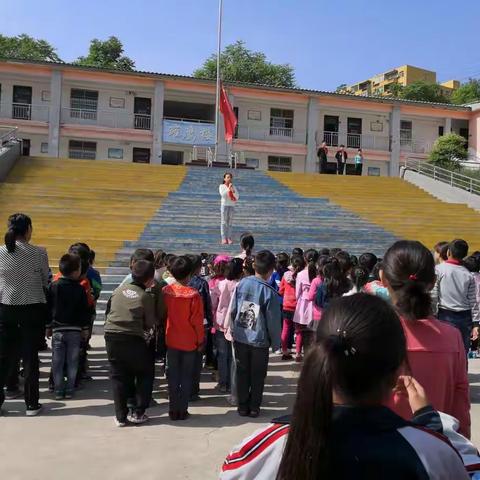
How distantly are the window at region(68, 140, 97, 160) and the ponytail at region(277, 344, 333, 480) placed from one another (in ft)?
91.3

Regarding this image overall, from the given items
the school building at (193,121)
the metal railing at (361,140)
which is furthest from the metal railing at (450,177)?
the metal railing at (361,140)

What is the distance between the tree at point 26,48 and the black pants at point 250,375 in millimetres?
42740

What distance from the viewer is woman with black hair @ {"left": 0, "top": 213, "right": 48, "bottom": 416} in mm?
4871

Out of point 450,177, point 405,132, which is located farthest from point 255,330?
point 405,132

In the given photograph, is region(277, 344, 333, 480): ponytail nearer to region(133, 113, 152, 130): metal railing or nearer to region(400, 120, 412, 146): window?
region(133, 113, 152, 130): metal railing

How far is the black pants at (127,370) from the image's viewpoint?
4668 millimetres

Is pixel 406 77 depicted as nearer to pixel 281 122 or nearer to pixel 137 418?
pixel 281 122

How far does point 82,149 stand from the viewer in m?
27.5

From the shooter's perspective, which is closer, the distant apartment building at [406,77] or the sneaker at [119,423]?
the sneaker at [119,423]

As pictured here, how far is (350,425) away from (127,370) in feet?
12.4

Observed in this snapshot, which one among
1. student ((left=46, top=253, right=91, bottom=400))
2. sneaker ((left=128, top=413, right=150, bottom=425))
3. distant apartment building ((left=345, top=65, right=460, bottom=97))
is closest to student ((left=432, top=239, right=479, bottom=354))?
sneaker ((left=128, top=413, right=150, bottom=425))

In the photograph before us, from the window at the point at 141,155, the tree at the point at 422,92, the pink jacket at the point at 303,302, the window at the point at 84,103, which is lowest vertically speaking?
the pink jacket at the point at 303,302

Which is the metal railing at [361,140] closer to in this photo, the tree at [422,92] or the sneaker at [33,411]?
the tree at [422,92]

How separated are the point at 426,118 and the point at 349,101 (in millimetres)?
5464
